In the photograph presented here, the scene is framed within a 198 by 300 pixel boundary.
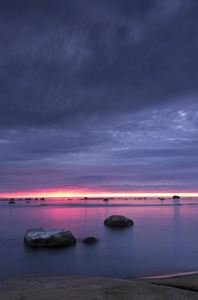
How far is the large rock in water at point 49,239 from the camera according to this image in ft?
46.3

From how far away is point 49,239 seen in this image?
14109 mm

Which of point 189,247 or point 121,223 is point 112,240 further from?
point 121,223

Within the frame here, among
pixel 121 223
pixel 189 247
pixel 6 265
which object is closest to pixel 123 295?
pixel 6 265

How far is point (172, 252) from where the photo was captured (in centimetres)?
1355

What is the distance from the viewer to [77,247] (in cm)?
1457

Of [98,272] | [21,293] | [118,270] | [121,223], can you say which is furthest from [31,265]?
[121,223]

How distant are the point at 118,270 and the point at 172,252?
5331 mm

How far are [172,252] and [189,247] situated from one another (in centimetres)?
244

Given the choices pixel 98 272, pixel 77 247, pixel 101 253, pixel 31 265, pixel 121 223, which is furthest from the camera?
pixel 121 223

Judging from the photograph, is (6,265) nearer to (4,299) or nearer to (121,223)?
(4,299)

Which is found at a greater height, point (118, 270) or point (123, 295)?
point (123, 295)

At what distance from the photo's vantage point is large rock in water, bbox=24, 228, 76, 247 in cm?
1412

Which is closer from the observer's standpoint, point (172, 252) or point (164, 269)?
point (164, 269)

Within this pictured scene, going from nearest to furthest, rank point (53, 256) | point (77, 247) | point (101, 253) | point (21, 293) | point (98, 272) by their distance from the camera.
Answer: point (21, 293), point (98, 272), point (53, 256), point (101, 253), point (77, 247)
